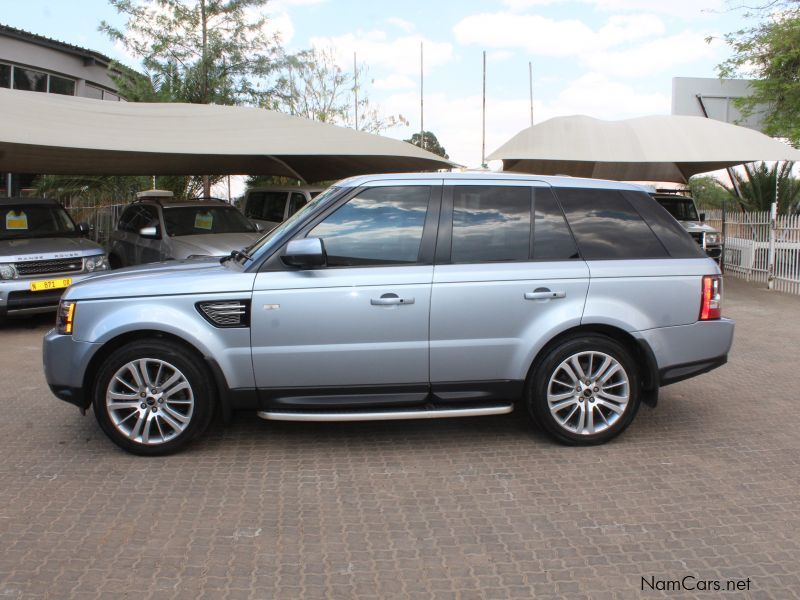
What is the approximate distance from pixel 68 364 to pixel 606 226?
376 centimetres

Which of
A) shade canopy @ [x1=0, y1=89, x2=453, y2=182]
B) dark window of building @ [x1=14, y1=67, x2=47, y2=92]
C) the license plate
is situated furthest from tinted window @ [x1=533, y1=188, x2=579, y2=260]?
dark window of building @ [x1=14, y1=67, x2=47, y2=92]

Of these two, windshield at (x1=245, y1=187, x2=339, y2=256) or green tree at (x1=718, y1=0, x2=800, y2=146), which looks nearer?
windshield at (x1=245, y1=187, x2=339, y2=256)

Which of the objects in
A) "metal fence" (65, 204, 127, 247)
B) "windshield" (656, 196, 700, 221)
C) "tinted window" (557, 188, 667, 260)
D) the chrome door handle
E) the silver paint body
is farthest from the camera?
"metal fence" (65, 204, 127, 247)

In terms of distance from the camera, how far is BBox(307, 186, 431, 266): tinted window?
492cm

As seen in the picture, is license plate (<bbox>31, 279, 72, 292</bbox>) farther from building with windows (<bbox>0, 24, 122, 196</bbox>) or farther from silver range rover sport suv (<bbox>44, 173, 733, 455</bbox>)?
Answer: building with windows (<bbox>0, 24, 122, 196</bbox>)

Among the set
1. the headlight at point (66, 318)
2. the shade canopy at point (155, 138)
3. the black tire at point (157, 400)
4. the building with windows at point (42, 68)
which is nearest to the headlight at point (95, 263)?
the shade canopy at point (155, 138)

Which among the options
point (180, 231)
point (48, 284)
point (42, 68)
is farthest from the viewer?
point (42, 68)

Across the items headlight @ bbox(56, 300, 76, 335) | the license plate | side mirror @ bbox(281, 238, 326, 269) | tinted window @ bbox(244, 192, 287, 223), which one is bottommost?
the license plate

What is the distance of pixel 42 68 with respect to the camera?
68.9 feet

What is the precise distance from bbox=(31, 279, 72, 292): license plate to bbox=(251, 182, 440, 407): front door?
5883mm

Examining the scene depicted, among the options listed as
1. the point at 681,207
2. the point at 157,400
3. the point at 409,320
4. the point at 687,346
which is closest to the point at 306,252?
the point at 409,320

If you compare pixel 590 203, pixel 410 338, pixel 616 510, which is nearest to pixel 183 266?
pixel 410 338

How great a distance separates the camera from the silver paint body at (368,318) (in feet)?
15.6

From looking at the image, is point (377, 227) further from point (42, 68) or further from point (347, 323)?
point (42, 68)
